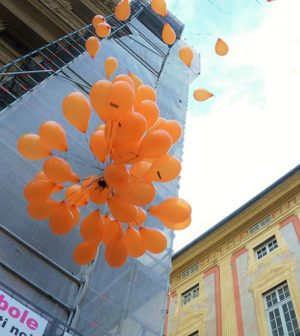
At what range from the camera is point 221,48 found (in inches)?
262

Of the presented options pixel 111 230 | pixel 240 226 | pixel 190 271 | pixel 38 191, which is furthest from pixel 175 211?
pixel 190 271

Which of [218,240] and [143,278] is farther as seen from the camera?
[218,240]

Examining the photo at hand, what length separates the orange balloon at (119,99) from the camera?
359cm

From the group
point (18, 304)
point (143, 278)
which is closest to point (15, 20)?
point (143, 278)

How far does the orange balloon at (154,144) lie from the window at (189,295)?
12.2 metres

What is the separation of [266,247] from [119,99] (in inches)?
433

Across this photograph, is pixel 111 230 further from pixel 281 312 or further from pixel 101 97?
pixel 281 312

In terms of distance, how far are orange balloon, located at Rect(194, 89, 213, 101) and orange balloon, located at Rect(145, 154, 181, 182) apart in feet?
8.93

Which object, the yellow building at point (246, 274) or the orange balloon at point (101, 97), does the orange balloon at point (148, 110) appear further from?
the yellow building at point (246, 274)

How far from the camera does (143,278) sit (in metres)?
5.52

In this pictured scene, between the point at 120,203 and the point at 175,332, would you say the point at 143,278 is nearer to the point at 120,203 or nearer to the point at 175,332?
the point at 120,203

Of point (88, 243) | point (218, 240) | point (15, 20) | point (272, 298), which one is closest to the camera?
point (88, 243)

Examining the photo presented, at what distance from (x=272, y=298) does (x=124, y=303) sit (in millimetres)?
8086

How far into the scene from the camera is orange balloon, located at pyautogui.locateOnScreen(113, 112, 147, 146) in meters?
3.50
